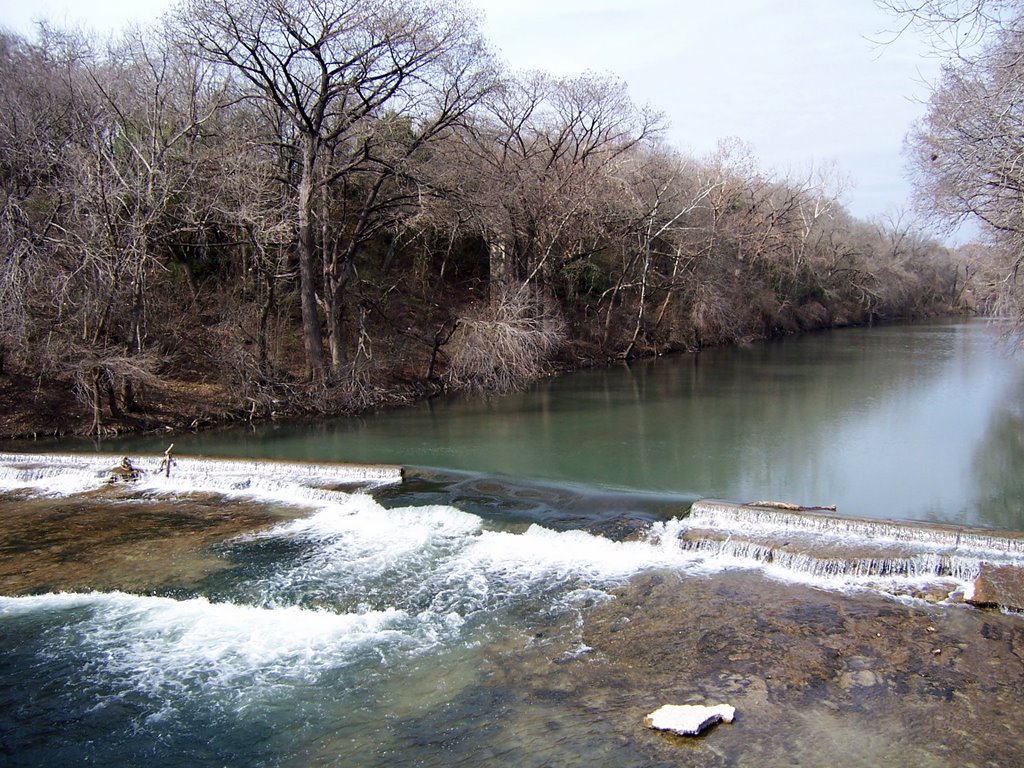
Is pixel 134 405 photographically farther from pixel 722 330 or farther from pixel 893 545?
pixel 722 330

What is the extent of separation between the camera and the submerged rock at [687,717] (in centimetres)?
575

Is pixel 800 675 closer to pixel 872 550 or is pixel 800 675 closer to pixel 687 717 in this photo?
pixel 687 717

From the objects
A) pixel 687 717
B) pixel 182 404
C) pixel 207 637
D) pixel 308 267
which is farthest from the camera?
pixel 308 267

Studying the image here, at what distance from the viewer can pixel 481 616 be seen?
7844 mm

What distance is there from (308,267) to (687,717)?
15.7 metres

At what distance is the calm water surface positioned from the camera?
12.3m

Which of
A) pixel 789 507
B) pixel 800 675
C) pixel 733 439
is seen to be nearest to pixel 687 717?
pixel 800 675

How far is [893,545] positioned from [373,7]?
1540 cm

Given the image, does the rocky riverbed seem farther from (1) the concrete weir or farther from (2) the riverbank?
(2) the riverbank

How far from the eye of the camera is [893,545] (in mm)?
8984

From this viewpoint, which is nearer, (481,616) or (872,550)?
(481,616)

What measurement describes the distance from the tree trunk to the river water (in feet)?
15.4

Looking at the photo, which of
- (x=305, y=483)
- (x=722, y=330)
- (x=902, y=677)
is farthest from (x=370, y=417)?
(x=722, y=330)

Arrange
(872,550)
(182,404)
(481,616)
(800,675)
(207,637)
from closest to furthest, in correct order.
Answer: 1. (800,675)
2. (207,637)
3. (481,616)
4. (872,550)
5. (182,404)
